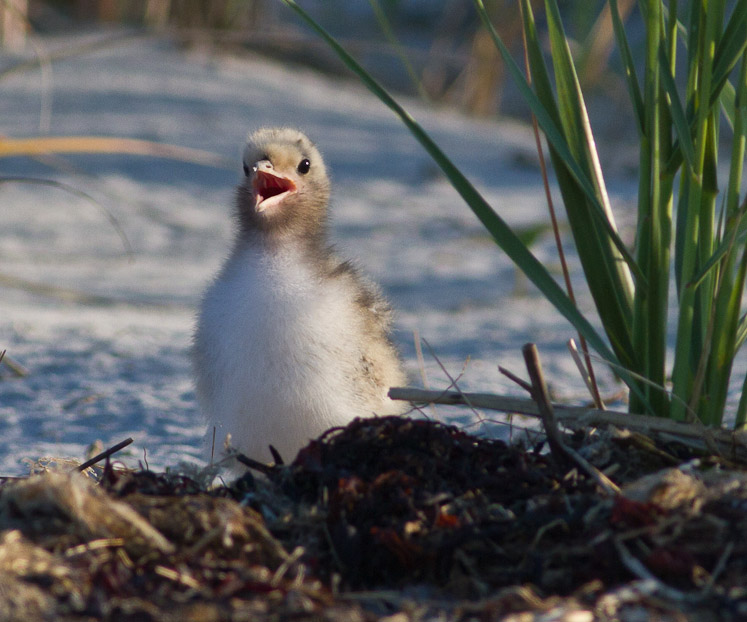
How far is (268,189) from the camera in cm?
253

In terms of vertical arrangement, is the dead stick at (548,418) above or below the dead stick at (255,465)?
above

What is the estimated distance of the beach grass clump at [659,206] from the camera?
6.75ft

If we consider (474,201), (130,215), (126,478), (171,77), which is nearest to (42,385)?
(126,478)

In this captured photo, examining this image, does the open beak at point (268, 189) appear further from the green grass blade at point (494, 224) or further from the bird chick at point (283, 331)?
the green grass blade at point (494, 224)

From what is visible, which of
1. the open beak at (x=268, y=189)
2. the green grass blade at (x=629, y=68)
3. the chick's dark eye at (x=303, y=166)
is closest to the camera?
the green grass blade at (x=629, y=68)

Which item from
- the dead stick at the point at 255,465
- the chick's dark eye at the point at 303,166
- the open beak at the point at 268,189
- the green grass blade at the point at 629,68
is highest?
the green grass blade at the point at 629,68

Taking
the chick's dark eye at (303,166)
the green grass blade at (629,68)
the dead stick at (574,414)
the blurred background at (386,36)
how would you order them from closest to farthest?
the dead stick at (574,414), the green grass blade at (629,68), the chick's dark eye at (303,166), the blurred background at (386,36)

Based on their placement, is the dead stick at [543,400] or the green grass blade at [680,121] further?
the green grass blade at [680,121]

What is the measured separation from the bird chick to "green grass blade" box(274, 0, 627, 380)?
46 centimetres

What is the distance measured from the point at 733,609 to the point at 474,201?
1039 mm

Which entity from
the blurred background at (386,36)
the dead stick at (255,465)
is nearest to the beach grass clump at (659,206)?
the dead stick at (255,465)

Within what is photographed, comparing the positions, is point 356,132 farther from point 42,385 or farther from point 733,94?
point 733,94

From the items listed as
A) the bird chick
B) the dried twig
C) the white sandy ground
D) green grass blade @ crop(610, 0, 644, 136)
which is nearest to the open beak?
the bird chick

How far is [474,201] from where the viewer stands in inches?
83.7
